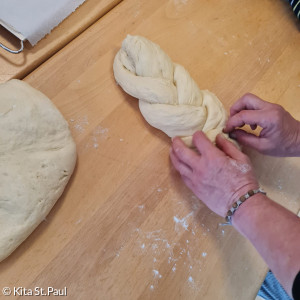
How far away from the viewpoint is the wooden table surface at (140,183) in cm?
97

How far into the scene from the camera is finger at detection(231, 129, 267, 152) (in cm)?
105

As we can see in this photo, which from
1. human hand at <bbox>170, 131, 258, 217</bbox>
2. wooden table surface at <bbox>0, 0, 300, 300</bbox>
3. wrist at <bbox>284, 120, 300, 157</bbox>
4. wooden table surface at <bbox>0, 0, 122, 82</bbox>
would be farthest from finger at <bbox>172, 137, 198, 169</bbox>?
wooden table surface at <bbox>0, 0, 122, 82</bbox>

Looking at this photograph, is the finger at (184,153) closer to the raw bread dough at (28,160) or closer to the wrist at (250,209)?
the wrist at (250,209)

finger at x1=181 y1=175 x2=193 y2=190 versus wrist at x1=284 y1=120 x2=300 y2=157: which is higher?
finger at x1=181 y1=175 x2=193 y2=190

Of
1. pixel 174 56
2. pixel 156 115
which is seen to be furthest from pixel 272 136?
pixel 174 56

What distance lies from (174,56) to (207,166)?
585 mm

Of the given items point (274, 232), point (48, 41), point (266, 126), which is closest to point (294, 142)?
point (266, 126)

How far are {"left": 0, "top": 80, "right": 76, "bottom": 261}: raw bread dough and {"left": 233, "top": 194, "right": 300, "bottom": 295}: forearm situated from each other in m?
0.60

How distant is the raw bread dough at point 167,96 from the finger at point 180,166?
0.07 m

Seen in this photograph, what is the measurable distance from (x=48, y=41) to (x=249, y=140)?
2.96ft

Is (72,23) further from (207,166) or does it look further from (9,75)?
(207,166)

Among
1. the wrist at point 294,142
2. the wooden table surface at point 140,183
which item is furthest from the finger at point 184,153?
the wrist at point 294,142

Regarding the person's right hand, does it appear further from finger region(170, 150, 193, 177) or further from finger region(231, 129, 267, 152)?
finger region(170, 150, 193, 177)

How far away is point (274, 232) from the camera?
83cm
